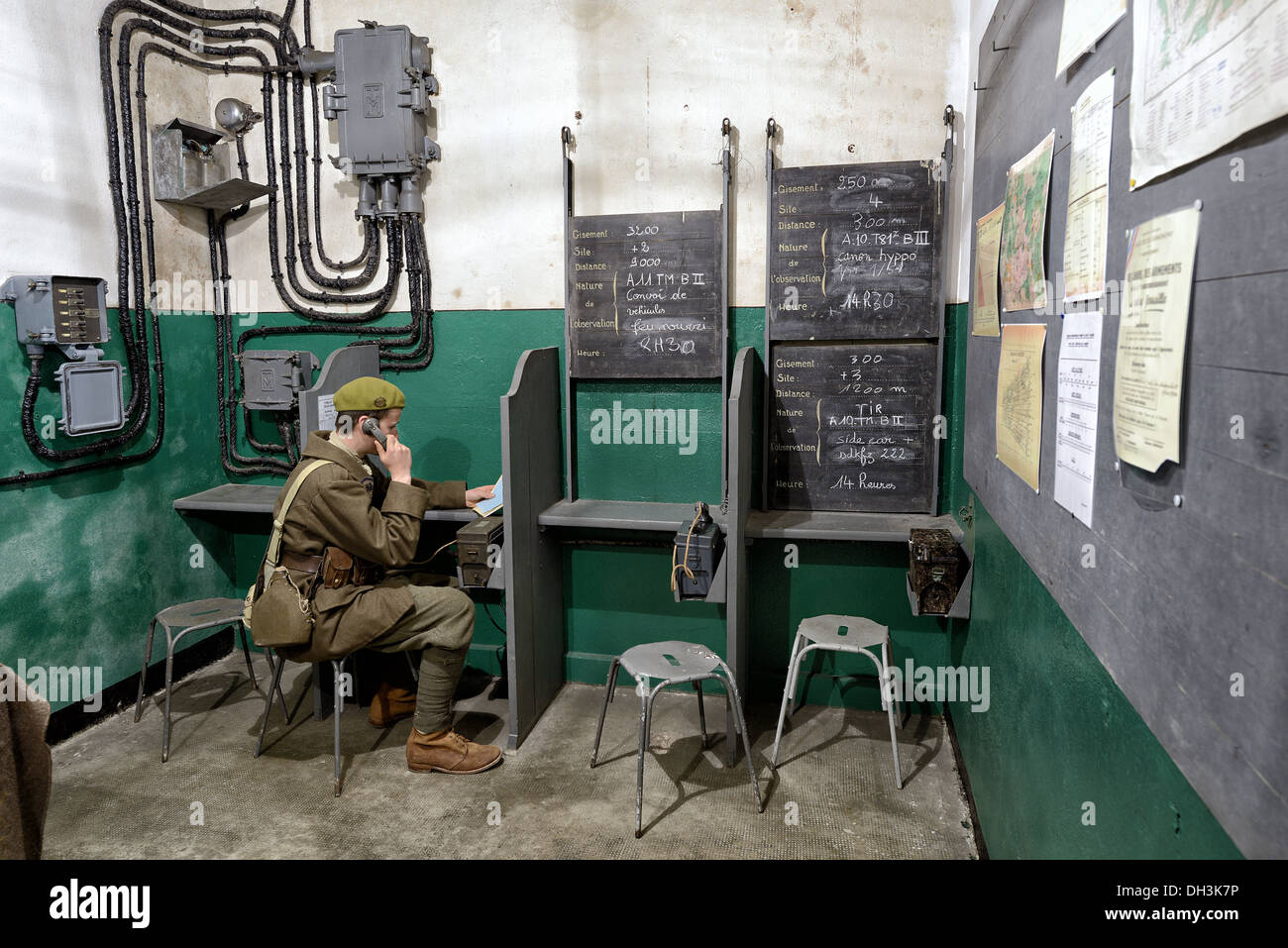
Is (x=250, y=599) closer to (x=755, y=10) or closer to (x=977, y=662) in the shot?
(x=977, y=662)

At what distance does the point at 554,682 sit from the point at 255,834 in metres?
1.40

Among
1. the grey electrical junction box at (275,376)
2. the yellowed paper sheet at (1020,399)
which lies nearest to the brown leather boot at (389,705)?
the grey electrical junction box at (275,376)

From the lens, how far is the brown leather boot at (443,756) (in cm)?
318

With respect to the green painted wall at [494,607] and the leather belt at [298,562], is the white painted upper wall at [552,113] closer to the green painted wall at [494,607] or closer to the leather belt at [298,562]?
the green painted wall at [494,607]

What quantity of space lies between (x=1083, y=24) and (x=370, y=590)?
2.65 meters

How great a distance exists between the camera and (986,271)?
8.64 ft

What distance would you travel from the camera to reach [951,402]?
3.52 m

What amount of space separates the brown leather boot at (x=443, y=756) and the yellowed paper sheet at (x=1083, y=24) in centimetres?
277

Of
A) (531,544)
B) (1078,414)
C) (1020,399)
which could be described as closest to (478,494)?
(531,544)

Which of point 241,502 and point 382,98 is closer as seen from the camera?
point 382,98

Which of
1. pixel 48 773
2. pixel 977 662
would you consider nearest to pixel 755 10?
pixel 977 662

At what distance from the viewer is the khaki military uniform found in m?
3.00

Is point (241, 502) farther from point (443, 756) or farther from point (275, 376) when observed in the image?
point (443, 756)

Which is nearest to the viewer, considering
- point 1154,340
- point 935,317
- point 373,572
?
point 1154,340
